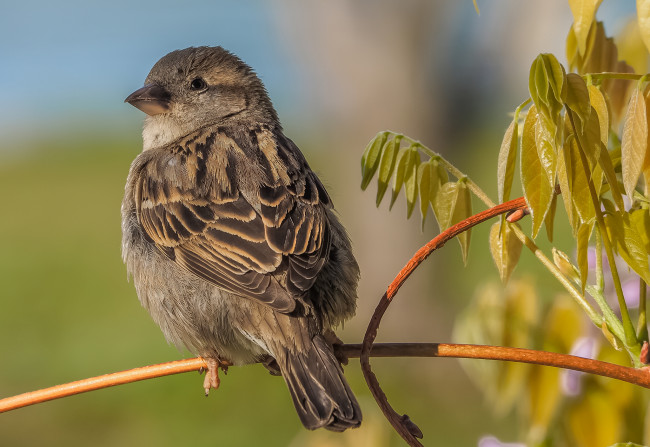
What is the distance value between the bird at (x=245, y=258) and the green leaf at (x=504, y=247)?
0.45m

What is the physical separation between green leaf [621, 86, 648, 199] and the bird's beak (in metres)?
2.00

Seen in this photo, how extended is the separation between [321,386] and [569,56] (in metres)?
0.95

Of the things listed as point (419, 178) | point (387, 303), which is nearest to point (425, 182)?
point (419, 178)

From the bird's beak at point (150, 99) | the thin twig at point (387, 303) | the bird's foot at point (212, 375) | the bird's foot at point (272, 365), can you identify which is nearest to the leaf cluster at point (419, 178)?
the thin twig at point (387, 303)

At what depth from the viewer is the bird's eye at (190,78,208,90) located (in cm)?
312

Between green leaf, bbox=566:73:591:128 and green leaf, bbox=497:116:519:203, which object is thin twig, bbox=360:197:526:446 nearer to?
green leaf, bbox=497:116:519:203

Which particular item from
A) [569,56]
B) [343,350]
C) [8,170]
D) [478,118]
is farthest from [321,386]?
[8,170]

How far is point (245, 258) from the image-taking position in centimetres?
221

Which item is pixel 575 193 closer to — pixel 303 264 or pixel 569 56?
pixel 569 56

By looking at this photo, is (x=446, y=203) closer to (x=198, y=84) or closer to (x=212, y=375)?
(x=212, y=375)

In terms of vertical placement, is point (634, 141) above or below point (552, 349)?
above

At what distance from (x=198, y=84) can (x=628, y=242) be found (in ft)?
6.82

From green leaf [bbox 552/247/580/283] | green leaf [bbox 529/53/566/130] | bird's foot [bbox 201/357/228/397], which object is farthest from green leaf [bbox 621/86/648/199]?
bird's foot [bbox 201/357/228/397]

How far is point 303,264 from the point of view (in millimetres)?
2168
